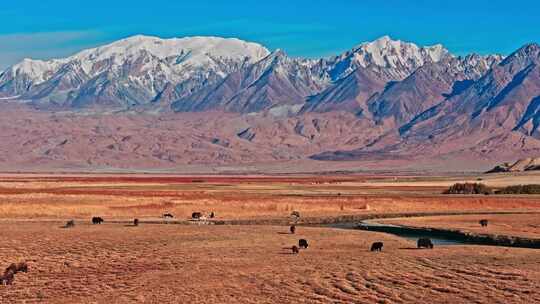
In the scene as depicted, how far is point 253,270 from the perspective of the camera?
2803cm

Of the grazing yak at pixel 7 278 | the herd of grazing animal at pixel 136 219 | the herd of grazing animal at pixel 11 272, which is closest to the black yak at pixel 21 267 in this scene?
the herd of grazing animal at pixel 11 272

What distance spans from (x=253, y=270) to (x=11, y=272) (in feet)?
26.7

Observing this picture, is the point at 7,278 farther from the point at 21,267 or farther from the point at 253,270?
the point at 253,270

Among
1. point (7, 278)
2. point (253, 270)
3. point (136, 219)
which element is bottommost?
point (7, 278)

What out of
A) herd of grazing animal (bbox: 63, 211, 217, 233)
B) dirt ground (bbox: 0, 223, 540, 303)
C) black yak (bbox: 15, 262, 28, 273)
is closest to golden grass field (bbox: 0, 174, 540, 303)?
dirt ground (bbox: 0, 223, 540, 303)

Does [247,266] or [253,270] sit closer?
[253,270]

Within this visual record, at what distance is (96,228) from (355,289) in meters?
23.5

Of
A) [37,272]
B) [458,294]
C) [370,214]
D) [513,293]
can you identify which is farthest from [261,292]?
[370,214]

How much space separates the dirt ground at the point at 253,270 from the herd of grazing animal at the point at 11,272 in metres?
0.28

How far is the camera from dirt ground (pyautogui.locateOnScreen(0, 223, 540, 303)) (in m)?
23.4

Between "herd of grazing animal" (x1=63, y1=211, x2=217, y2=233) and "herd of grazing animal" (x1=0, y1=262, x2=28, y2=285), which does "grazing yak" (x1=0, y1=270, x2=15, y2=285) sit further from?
"herd of grazing animal" (x1=63, y1=211, x2=217, y2=233)

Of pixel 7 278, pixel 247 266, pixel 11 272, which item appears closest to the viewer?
pixel 7 278

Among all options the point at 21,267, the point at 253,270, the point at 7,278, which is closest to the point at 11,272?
the point at 7,278

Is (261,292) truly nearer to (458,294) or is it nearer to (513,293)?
(458,294)
